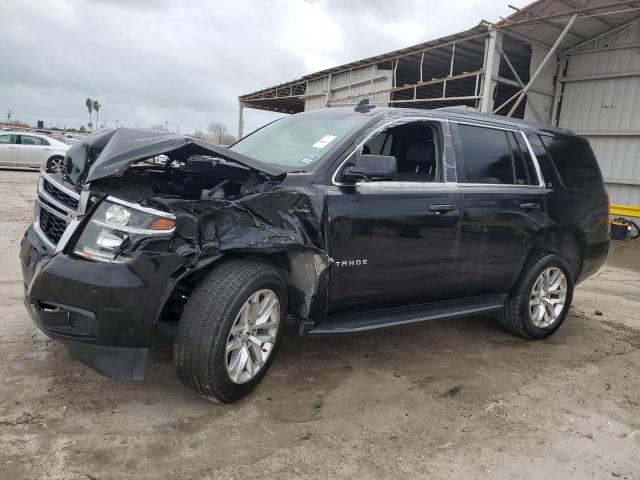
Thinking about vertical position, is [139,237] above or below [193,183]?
below

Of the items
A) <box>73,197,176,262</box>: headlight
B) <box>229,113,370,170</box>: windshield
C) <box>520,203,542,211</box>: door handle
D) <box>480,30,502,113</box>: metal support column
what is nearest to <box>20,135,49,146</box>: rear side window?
<box>480,30,502,113</box>: metal support column

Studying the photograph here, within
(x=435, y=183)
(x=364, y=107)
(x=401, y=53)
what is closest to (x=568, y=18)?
(x=401, y=53)

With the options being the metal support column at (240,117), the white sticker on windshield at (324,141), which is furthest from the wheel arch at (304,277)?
the metal support column at (240,117)

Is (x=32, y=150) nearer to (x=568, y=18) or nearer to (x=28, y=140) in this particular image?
(x=28, y=140)

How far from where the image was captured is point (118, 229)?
2699 millimetres

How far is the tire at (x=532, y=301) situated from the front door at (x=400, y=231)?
2.36 ft

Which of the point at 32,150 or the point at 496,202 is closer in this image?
the point at 496,202

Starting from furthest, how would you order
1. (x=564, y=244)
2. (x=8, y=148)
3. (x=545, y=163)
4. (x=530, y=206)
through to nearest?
(x=8, y=148) < (x=564, y=244) < (x=545, y=163) < (x=530, y=206)

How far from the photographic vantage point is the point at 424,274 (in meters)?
3.83

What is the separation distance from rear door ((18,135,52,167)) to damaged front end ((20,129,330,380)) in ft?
59.0

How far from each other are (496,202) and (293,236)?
1.95 meters

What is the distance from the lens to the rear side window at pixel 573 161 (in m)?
4.86

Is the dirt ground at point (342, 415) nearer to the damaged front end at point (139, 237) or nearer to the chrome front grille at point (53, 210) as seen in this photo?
the damaged front end at point (139, 237)

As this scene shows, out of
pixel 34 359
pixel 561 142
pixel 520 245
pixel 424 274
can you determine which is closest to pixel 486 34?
pixel 561 142
